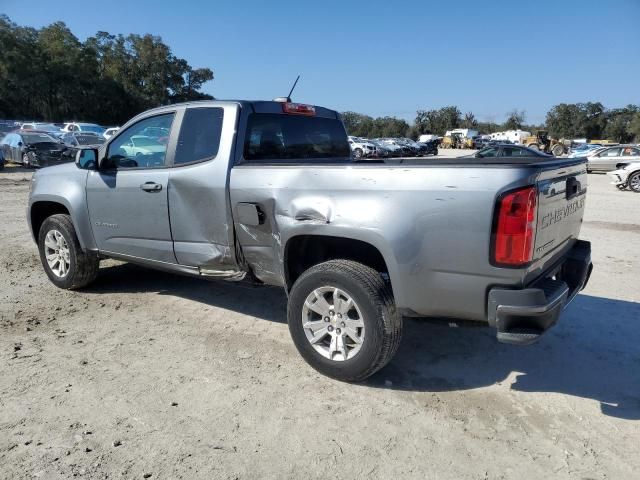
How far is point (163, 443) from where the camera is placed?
108 inches

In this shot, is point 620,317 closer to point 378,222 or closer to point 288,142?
point 378,222

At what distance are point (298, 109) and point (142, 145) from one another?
4.97ft

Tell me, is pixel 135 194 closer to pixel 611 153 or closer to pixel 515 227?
pixel 515 227

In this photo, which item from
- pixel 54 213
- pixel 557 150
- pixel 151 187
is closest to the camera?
pixel 151 187

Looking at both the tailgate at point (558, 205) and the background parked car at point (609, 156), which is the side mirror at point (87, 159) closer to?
the tailgate at point (558, 205)

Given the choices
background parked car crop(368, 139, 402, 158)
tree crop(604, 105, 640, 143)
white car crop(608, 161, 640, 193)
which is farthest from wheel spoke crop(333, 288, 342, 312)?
tree crop(604, 105, 640, 143)

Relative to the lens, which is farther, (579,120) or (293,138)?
(579,120)

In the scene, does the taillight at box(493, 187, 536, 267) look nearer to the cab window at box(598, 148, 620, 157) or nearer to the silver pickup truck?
the silver pickup truck

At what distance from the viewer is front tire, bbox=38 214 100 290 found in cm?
515

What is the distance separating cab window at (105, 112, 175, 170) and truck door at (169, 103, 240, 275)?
0.24 meters

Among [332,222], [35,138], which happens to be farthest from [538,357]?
[35,138]

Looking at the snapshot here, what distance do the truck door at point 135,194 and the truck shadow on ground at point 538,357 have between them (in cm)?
98

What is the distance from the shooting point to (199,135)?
4082 mm

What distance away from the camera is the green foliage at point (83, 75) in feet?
208
